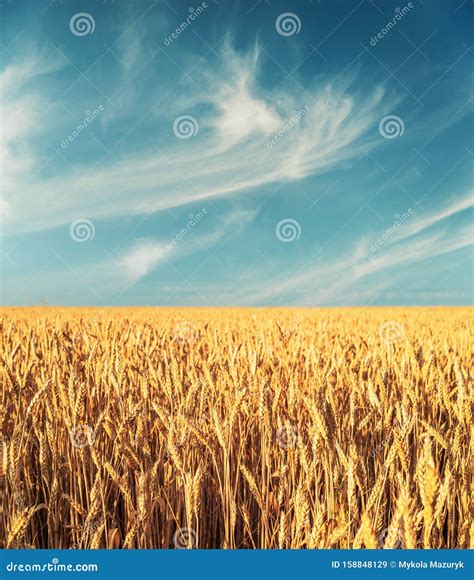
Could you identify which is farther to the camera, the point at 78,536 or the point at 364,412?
the point at 364,412

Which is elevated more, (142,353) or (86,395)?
(142,353)

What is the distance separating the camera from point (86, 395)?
2.40m

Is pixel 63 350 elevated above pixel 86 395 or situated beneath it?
elevated above

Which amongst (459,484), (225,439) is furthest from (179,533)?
(459,484)

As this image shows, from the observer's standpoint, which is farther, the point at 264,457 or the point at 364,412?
the point at 364,412

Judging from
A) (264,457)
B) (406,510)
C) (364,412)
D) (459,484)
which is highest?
(364,412)

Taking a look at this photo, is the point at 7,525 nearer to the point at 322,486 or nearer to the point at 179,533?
the point at 179,533

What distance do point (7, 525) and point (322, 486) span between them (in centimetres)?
105

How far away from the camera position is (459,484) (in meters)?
1.70

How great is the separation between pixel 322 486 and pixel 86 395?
1155 mm

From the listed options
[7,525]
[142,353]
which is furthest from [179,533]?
[142,353]

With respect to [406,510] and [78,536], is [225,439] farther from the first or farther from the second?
[406,510]

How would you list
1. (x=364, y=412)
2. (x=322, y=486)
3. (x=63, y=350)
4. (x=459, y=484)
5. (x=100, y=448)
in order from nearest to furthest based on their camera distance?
1. (x=459, y=484)
2. (x=322, y=486)
3. (x=100, y=448)
4. (x=364, y=412)
5. (x=63, y=350)

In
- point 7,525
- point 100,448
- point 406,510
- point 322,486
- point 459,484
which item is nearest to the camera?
point 406,510
